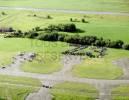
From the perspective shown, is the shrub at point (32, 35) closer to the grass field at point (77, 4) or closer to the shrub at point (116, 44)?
the shrub at point (116, 44)

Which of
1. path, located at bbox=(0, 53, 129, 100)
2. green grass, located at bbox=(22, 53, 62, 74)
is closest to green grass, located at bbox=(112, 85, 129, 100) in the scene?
path, located at bbox=(0, 53, 129, 100)

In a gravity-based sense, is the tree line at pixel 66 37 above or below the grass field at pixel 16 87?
above

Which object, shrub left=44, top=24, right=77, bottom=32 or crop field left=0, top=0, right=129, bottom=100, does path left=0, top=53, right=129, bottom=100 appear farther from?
shrub left=44, top=24, right=77, bottom=32

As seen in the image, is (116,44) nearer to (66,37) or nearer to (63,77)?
(66,37)

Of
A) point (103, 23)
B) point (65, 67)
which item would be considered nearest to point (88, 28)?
point (103, 23)

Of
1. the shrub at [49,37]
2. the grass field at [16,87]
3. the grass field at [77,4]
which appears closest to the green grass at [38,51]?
the shrub at [49,37]

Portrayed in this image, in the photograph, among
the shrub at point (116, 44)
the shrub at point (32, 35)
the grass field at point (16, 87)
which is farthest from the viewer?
the shrub at point (32, 35)

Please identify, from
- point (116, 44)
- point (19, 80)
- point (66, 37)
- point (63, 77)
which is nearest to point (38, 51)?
point (66, 37)
